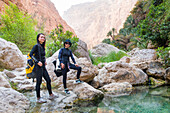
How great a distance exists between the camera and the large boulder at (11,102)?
2.34m

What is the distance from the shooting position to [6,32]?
9422mm

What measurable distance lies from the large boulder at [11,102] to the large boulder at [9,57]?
303cm

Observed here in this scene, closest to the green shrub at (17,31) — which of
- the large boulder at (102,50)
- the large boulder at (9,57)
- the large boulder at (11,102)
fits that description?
the large boulder at (9,57)

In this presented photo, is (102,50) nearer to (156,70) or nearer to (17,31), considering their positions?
(156,70)

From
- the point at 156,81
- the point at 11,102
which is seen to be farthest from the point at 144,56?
the point at 11,102

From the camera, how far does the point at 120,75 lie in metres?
5.79

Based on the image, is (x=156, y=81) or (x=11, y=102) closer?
(x=11, y=102)

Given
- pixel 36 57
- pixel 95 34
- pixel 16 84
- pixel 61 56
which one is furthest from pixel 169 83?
pixel 95 34

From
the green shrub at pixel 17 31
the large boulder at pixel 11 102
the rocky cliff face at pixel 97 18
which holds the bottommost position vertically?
the large boulder at pixel 11 102

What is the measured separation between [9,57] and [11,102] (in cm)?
352

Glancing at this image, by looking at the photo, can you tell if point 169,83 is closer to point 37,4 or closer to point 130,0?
point 37,4

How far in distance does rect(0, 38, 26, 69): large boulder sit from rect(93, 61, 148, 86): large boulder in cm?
370

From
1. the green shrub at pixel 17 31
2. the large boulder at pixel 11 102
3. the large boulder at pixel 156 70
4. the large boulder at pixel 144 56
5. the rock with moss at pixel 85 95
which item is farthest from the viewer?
the green shrub at pixel 17 31

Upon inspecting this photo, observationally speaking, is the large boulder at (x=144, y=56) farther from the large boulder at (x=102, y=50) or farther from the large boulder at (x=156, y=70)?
the large boulder at (x=102, y=50)
